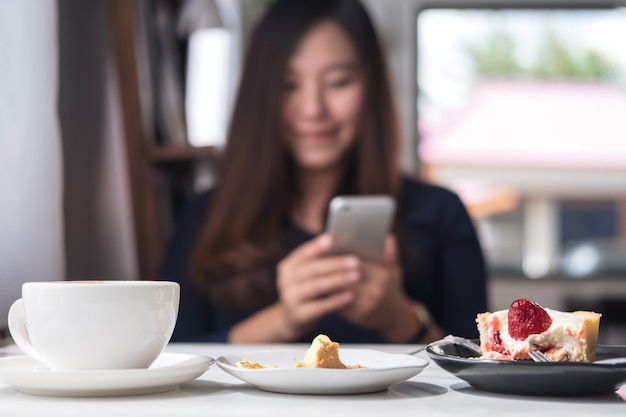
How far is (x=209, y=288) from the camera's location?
1887 mm

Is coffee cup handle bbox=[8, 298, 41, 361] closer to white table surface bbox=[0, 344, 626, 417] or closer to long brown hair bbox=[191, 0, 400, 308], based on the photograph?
white table surface bbox=[0, 344, 626, 417]

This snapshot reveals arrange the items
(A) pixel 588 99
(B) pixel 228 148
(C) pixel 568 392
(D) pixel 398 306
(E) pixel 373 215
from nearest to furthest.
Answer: (C) pixel 568 392 → (E) pixel 373 215 → (D) pixel 398 306 → (B) pixel 228 148 → (A) pixel 588 99

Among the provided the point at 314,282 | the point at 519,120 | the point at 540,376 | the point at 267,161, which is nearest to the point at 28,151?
the point at 314,282

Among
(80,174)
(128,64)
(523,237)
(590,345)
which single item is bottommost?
(523,237)

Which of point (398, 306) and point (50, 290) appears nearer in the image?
point (50, 290)

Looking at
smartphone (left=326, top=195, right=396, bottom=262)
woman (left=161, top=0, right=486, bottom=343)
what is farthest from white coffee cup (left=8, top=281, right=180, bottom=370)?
woman (left=161, top=0, right=486, bottom=343)

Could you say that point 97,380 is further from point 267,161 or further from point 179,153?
point 179,153

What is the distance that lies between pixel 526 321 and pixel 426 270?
131 cm

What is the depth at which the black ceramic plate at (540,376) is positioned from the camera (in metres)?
0.55

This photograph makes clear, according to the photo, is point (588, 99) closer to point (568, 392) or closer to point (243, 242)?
point (243, 242)

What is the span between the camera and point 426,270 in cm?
194

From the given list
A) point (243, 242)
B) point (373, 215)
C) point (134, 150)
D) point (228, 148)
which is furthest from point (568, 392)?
point (134, 150)

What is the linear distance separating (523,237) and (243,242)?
2.35 metres

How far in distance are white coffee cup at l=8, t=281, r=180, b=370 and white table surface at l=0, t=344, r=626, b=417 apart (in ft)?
0.12
